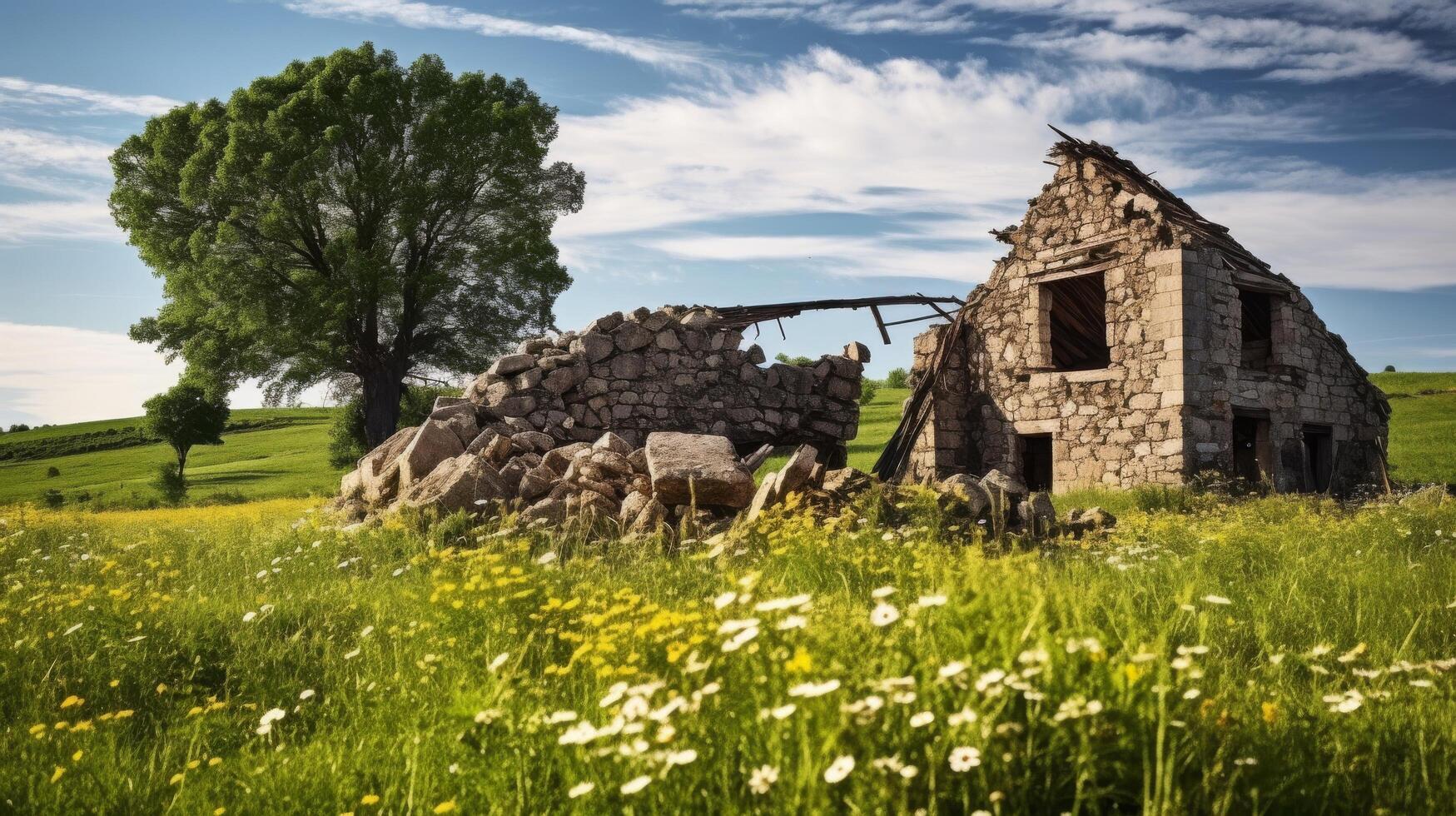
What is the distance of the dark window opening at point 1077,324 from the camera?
1747 cm

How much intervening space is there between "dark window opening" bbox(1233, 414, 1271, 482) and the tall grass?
8.22 meters

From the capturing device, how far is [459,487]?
395 inches

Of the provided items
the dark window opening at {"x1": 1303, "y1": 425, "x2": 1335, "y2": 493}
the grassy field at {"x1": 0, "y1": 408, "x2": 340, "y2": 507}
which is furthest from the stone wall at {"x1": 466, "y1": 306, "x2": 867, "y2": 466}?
the grassy field at {"x1": 0, "y1": 408, "x2": 340, "y2": 507}

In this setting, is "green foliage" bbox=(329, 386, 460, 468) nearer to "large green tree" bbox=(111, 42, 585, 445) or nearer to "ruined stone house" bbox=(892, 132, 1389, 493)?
"large green tree" bbox=(111, 42, 585, 445)

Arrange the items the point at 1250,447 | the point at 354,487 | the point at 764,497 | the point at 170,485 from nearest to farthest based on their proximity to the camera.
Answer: the point at 764,497, the point at 354,487, the point at 1250,447, the point at 170,485

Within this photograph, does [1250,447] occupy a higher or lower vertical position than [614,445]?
lower

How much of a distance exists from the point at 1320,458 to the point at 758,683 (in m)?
18.5

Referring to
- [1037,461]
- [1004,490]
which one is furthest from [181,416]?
[1004,490]

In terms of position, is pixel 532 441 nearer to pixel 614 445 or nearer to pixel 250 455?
pixel 614 445

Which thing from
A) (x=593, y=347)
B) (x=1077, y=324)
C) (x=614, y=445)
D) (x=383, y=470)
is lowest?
(x=383, y=470)

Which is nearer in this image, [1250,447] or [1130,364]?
[1130,364]

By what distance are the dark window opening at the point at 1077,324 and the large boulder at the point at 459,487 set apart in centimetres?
1131

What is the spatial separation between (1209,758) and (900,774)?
103 centimetres

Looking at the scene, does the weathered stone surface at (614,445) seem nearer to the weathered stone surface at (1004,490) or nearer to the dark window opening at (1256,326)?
the weathered stone surface at (1004,490)
